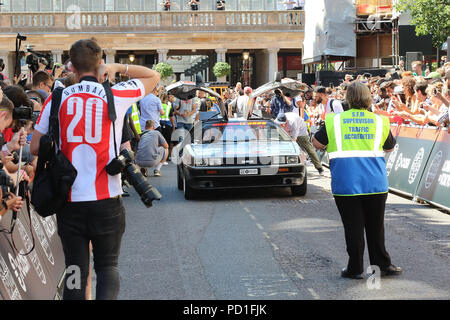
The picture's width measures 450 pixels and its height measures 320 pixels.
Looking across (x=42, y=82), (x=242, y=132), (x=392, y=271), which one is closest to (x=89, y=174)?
(x=392, y=271)

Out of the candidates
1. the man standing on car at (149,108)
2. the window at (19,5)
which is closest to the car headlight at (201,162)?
the man standing on car at (149,108)

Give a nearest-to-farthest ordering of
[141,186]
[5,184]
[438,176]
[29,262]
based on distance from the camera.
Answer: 1. [141,186]
2. [5,184]
3. [29,262]
4. [438,176]

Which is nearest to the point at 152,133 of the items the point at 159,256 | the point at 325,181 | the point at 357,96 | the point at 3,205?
the point at 325,181

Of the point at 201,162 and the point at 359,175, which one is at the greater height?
the point at 359,175

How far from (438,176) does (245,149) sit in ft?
10.4

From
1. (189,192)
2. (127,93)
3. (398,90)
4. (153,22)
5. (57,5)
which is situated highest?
(57,5)

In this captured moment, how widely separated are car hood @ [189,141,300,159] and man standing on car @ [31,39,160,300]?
787 centimetres

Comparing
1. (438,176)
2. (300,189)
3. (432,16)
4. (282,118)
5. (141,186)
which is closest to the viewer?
(141,186)

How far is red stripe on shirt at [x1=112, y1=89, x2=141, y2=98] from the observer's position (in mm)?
4896

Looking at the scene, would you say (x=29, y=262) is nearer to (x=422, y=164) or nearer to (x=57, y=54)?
(x=422, y=164)

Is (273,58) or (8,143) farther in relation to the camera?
(273,58)

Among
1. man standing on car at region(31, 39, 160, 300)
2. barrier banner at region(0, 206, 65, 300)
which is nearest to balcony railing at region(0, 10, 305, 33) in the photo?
barrier banner at region(0, 206, 65, 300)

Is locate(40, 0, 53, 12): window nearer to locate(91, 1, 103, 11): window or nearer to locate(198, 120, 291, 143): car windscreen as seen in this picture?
locate(91, 1, 103, 11): window

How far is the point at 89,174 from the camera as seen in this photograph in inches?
189
